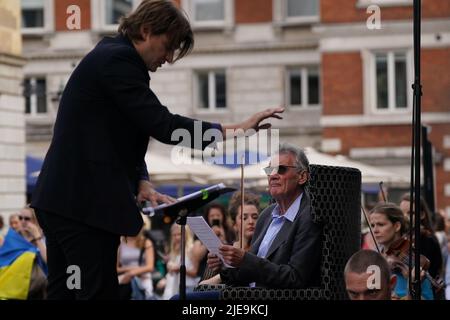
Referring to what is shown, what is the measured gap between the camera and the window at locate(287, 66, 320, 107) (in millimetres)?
37844

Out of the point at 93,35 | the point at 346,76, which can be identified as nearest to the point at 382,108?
the point at 346,76

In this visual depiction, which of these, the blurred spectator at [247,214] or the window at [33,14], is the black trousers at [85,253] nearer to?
the blurred spectator at [247,214]

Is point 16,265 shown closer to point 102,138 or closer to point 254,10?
point 102,138

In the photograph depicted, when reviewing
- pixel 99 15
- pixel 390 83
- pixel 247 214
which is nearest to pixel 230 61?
pixel 99 15

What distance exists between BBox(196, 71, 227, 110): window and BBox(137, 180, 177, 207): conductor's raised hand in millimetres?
32578

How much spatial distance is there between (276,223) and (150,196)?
4.60 feet

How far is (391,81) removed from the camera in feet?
113

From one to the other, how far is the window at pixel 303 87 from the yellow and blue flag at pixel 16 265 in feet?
87.2

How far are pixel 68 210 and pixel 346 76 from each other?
29745 mm

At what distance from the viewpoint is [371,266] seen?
5891 mm

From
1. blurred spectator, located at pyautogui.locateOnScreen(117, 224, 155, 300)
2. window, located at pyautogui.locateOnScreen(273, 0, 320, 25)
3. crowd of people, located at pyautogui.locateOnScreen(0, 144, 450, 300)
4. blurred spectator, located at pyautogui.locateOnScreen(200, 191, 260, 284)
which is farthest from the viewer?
window, located at pyautogui.locateOnScreen(273, 0, 320, 25)

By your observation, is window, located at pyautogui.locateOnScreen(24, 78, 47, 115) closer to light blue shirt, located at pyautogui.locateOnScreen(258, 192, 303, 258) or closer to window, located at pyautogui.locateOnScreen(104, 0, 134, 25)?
window, located at pyautogui.locateOnScreen(104, 0, 134, 25)

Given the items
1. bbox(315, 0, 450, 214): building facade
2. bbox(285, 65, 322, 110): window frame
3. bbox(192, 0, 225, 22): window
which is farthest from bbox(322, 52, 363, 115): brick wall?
bbox(192, 0, 225, 22): window
